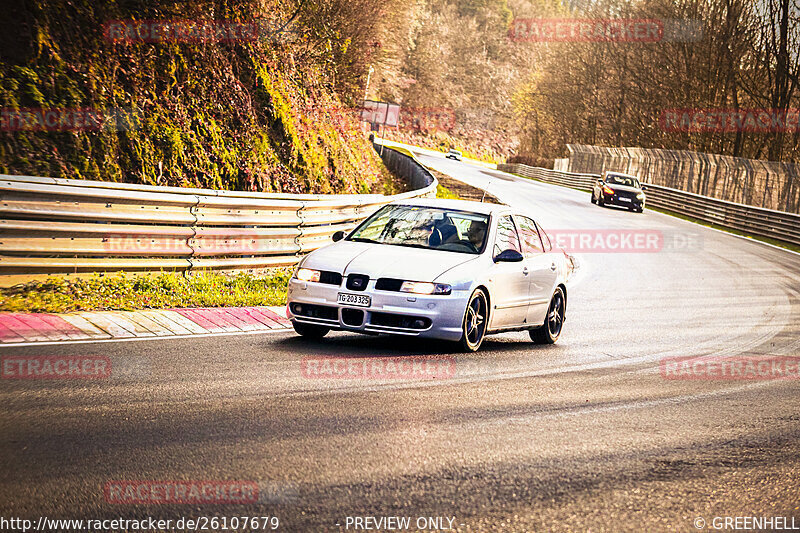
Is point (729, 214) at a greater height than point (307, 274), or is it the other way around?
point (307, 274)

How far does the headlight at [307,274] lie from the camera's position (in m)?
9.47

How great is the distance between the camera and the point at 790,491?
543 cm

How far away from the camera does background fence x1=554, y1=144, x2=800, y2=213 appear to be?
37.6 meters

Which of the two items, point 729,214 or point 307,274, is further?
point 729,214

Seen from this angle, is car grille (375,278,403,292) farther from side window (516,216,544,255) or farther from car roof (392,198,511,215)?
side window (516,216,544,255)

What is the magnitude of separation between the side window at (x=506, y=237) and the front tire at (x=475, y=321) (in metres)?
0.73

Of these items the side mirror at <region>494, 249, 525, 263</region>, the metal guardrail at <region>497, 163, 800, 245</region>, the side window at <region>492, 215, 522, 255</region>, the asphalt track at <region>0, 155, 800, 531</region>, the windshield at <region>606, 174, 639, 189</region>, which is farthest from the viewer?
the windshield at <region>606, 174, 639, 189</region>

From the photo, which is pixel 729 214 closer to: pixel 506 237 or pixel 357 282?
pixel 506 237

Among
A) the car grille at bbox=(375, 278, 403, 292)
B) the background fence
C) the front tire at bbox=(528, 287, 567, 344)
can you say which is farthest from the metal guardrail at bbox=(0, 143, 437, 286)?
the background fence

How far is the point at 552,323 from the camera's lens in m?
11.7

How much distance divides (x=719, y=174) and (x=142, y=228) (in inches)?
1459

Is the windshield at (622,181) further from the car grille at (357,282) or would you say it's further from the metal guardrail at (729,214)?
the car grille at (357,282)

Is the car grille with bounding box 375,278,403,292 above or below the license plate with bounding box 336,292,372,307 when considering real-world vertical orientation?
above

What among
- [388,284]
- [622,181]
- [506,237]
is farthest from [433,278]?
[622,181]
